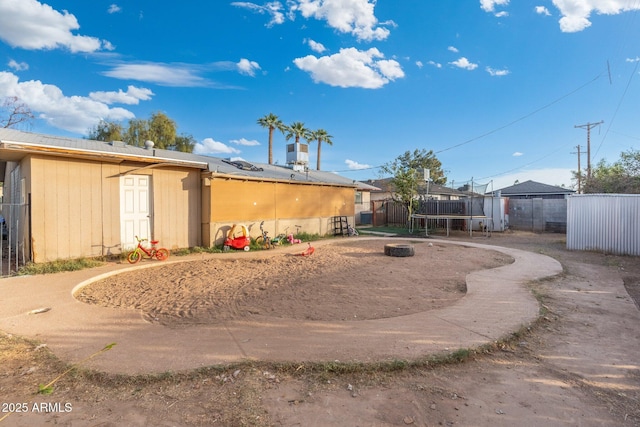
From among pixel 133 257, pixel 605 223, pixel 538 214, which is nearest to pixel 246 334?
pixel 133 257

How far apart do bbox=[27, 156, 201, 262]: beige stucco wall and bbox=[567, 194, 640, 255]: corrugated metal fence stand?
527 inches

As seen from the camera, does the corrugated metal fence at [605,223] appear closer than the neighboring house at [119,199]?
No

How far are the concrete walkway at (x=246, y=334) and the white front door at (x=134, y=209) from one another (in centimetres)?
379

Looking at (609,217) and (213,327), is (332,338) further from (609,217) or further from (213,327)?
(609,217)

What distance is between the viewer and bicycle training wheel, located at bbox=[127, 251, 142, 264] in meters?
8.25

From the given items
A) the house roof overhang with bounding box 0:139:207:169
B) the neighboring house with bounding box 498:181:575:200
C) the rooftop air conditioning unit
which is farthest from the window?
the house roof overhang with bounding box 0:139:207:169

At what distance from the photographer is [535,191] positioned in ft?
90.3

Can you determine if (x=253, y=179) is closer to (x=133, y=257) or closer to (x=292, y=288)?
(x=133, y=257)

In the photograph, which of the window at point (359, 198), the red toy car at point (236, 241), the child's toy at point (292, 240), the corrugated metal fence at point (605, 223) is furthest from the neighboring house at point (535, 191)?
the red toy car at point (236, 241)

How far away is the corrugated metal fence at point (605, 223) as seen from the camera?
32.2 feet

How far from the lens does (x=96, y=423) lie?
2191 millimetres

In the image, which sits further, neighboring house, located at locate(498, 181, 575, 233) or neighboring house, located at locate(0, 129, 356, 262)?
neighboring house, located at locate(498, 181, 575, 233)

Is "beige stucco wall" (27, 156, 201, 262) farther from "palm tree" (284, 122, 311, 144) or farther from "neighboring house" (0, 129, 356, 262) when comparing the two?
"palm tree" (284, 122, 311, 144)

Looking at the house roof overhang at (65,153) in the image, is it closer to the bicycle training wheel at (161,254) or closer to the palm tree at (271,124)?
the bicycle training wheel at (161,254)
